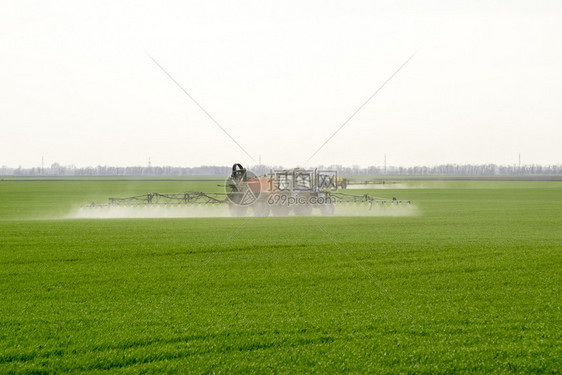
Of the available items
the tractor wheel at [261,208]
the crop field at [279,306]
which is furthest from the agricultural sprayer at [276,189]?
the crop field at [279,306]

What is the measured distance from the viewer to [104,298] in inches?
376

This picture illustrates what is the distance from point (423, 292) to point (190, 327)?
4.93 m

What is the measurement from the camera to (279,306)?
29.6 feet

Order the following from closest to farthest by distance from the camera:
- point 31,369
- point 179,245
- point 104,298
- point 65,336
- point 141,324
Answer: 1. point 31,369
2. point 65,336
3. point 141,324
4. point 104,298
5. point 179,245

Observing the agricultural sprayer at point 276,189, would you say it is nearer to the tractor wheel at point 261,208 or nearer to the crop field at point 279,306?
the tractor wheel at point 261,208

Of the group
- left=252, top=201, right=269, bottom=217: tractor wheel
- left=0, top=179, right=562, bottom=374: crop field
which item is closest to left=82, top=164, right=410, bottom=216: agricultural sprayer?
left=252, top=201, right=269, bottom=217: tractor wheel

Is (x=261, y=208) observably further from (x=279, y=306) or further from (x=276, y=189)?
(x=279, y=306)

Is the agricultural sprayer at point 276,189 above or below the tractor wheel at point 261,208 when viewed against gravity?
above

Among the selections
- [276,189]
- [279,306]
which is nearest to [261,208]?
[276,189]

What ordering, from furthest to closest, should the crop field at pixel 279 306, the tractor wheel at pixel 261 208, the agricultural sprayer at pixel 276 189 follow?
1. the tractor wheel at pixel 261 208
2. the agricultural sprayer at pixel 276 189
3. the crop field at pixel 279 306

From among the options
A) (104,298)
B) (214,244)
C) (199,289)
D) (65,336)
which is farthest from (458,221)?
(65,336)

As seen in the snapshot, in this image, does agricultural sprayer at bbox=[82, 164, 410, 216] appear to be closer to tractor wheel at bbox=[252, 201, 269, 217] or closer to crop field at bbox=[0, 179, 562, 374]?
tractor wheel at bbox=[252, 201, 269, 217]

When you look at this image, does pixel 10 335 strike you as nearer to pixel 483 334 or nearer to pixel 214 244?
pixel 483 334

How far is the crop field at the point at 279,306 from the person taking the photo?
263 inches
